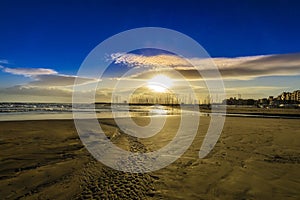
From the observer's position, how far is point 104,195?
Result: 5863 millimetres

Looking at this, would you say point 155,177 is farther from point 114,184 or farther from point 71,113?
point 71,113

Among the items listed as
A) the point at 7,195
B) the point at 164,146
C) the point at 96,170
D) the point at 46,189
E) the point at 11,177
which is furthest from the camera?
the point at 164,146

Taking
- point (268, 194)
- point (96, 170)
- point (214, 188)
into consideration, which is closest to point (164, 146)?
point (96, 170)

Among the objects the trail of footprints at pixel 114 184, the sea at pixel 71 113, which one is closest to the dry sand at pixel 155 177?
the trail of footprints at pixel 114 184

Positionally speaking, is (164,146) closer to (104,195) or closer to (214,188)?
(214,188)

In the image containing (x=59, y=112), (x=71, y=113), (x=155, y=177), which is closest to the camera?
(x=155, y=177)

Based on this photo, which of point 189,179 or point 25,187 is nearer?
point 25,187

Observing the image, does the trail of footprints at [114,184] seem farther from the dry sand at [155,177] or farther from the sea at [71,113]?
the sea at [71,113]

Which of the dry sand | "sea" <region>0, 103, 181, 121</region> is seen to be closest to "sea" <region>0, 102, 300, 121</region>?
"sea" <region>0, 103, 181, 121</region>

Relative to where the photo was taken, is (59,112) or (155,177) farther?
(59,112)

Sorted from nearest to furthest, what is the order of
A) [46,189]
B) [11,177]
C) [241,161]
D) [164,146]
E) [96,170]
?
[46,189] → [11,177] → [96,170] → [241,161] → [164,146]

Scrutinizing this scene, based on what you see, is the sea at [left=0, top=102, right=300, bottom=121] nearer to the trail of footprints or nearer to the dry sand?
the dry sand

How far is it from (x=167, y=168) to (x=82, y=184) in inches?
123

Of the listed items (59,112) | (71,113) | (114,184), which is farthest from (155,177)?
(59,112)
